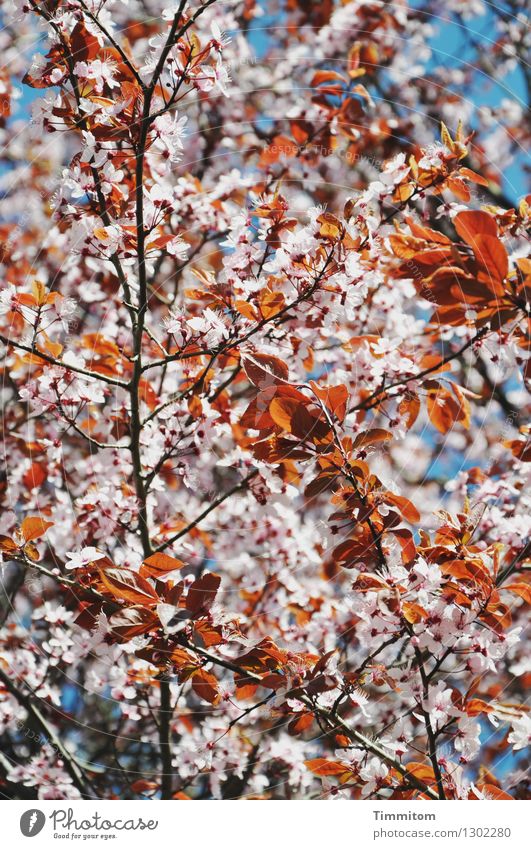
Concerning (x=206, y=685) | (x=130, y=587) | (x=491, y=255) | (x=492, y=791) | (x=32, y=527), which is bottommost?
(x=492, y=791)

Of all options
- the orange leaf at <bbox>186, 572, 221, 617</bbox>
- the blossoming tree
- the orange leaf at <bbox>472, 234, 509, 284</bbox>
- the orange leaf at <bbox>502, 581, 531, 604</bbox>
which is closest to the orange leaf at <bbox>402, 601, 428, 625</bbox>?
the blossoming tree

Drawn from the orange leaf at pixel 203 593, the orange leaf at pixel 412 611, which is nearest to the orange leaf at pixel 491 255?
the orange leaf at pixel 412 611

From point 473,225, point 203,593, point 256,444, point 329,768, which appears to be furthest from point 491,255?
point 329,768

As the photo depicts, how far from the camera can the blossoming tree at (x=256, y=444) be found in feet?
4.65

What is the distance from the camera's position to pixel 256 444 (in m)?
1.44

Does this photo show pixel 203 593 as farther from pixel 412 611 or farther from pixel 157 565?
pixel 412 611

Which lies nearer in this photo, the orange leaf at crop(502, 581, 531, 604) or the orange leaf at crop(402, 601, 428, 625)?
the orange leaf at crop(402, 601, 428, 625)

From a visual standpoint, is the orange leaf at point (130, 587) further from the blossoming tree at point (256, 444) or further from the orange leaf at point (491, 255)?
the orange leaf at point (491, 255)

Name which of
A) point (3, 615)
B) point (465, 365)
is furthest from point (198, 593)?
point (465, 365)

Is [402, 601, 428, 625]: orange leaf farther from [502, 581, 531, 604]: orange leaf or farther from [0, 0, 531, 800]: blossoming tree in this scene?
[502, 581, 531, 604]: orange leaf

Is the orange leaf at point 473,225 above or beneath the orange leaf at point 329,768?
above

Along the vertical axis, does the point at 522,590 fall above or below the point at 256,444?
below

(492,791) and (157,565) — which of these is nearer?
(157,565)

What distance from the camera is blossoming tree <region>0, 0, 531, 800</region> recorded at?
1.42 m
